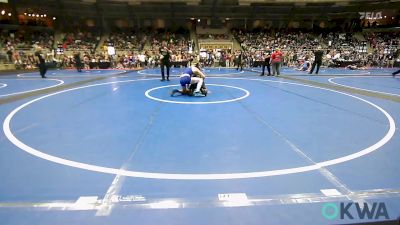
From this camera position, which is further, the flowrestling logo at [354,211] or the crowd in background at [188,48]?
the crowd in background at [188,48]

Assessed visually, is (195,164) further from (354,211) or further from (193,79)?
(193,79)

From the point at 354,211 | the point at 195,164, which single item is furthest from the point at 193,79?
the point at 354,211

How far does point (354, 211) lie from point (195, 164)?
2.05m

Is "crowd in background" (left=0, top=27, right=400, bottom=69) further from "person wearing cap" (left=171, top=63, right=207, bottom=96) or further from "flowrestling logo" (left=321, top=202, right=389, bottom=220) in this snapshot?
"flowrestling logo" (left=321, top=202, right=389, bottom=220)

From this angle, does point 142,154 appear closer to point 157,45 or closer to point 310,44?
point 157,45

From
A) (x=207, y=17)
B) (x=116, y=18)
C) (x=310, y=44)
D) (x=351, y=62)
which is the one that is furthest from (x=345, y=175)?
(x=116, y=18)

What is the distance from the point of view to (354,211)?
2.90 meters

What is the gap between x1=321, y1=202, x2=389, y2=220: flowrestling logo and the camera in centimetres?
281

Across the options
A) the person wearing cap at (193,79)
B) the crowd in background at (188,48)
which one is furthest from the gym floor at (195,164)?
the crowd in background at (188,48)

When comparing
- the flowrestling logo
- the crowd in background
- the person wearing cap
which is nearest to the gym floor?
the flowrestling logo

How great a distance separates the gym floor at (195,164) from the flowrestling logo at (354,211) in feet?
0.08

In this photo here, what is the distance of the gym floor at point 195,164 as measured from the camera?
2959 mm

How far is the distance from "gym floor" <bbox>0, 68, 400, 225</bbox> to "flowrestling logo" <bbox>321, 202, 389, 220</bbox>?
2 cm

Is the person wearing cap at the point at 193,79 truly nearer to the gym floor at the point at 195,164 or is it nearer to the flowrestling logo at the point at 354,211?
the gym floor at the point at 195,164
